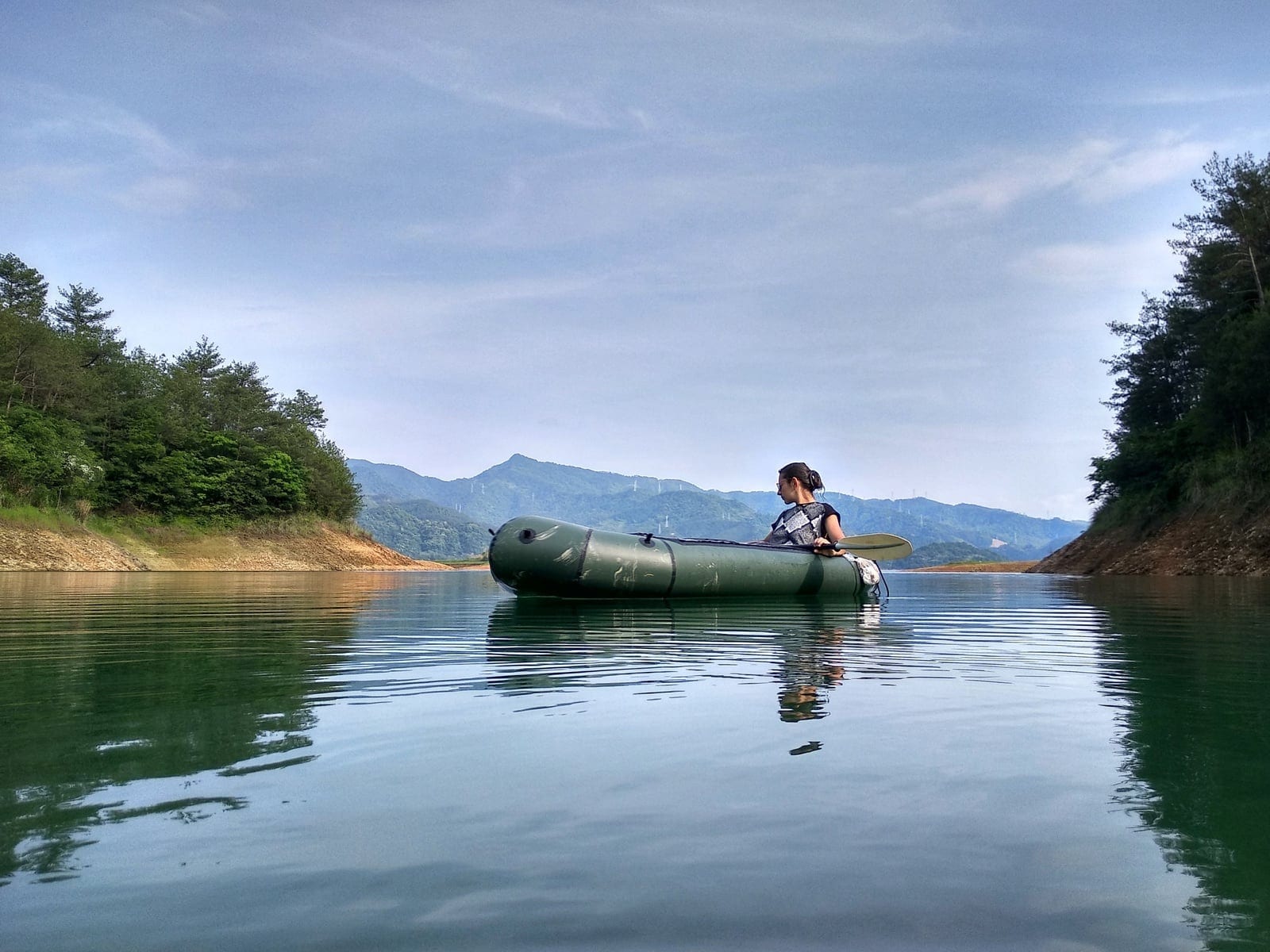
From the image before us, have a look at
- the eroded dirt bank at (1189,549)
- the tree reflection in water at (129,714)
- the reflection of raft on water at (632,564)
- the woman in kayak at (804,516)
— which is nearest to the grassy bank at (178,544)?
the reflection of raft on water at (632,564)

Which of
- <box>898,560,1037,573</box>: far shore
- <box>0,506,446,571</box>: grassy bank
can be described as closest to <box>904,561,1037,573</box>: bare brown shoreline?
<box>898,560,1037,573</box>: far shore

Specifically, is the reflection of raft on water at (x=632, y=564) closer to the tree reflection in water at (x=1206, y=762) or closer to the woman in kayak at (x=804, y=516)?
the woman in kayak at (x=804, y=516)

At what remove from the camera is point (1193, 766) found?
3.03 meters

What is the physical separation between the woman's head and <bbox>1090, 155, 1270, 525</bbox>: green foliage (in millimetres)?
28310

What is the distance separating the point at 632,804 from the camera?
2502 mm

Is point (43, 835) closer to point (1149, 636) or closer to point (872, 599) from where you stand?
point (1149, 636)

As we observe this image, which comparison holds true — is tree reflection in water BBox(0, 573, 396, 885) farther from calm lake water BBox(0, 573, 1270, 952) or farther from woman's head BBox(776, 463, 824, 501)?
woman's head BBox(776, 463, 824, 501)

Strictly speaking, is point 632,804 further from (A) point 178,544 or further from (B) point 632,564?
(A) point 178,544

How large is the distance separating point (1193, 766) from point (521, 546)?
8.88 m

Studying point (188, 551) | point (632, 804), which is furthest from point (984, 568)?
point (632, 804)

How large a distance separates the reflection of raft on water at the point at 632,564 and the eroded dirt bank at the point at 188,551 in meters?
33.3

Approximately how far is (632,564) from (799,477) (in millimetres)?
3209

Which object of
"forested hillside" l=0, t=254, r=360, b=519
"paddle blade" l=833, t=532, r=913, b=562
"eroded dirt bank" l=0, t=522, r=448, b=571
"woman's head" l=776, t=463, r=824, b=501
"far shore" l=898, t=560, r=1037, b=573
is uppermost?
"forested hillside" l=0, t=254, r=360, b=519

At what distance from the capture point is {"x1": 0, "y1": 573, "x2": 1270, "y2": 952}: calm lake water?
1.72 metres
